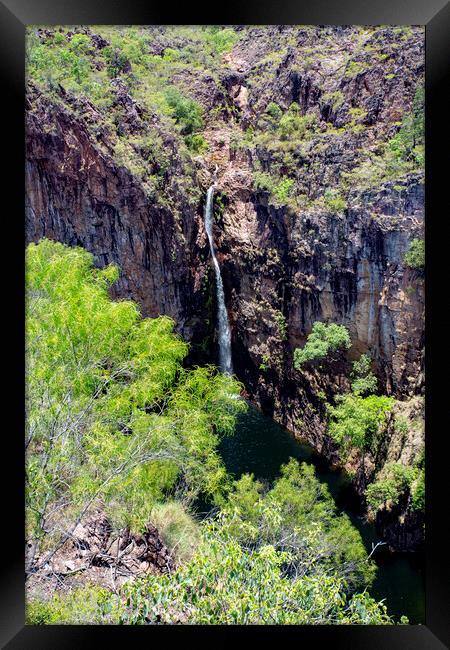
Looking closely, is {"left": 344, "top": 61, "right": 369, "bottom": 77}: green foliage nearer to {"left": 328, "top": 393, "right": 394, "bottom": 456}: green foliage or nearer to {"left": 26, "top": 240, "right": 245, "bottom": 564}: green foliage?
{"left": 328, "top": 393, "right": 394, "bottom": 456}: green foliage

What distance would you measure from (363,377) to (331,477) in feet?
6.76

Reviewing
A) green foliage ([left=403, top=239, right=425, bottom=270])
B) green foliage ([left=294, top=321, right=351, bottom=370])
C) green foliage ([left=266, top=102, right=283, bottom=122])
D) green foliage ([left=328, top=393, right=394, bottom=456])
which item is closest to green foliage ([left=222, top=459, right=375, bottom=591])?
green foliage ([left=328, top=393, right=394, bottom=456])

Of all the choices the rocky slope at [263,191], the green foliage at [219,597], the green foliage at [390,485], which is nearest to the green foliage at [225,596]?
the green foliage at [219,597]

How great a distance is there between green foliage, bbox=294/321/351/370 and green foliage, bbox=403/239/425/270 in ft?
6.62

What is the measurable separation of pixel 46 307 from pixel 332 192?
7.01 meters

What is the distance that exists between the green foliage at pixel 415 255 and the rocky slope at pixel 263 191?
0.54ft

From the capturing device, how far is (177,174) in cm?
1152

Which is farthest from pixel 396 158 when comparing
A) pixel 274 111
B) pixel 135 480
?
pixel 135 480

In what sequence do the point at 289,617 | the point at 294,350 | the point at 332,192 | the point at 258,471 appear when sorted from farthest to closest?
the point at 294,350, the point at 332,192, the point at 258,471, the point at 289,617

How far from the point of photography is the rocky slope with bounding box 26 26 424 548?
361 inches
